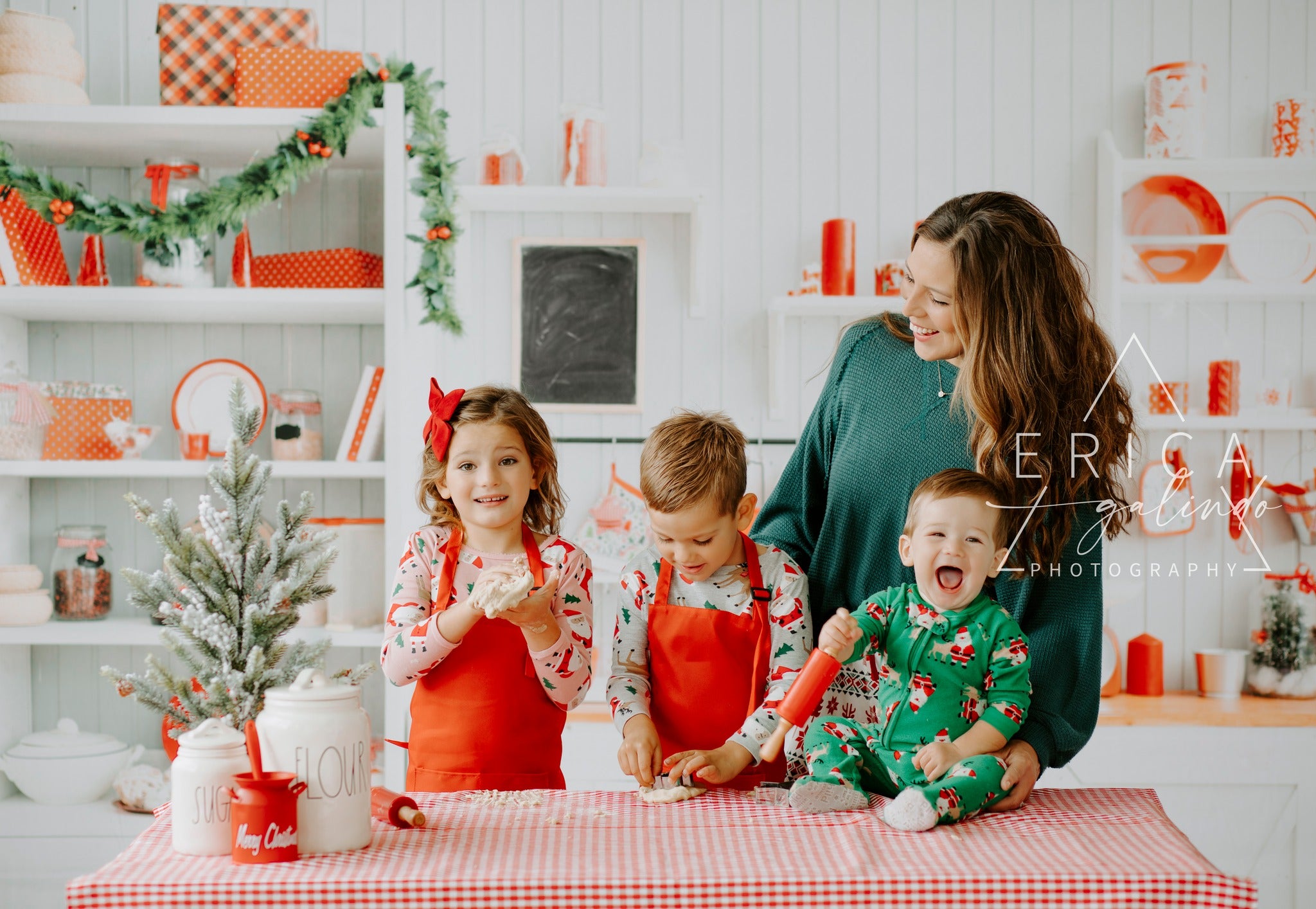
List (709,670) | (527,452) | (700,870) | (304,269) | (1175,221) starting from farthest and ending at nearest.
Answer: (1175,221)
(304,269)
(527,452)
(709,670)
(700,870)

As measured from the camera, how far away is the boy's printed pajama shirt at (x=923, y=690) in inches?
47.1

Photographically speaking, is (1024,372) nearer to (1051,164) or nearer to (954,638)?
(954,638)

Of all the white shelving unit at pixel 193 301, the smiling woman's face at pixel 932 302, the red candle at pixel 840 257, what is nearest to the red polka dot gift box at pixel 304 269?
the white shelving unit at pixel 193 301

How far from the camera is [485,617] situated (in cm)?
153

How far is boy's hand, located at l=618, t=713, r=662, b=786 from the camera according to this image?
129 cm

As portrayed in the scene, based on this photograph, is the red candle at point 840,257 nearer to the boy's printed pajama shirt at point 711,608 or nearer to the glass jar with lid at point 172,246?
the boy's printed pajama shirt at point 711,608

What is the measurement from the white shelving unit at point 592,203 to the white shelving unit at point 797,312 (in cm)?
21

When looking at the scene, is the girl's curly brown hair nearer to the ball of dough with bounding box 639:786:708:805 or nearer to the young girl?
the young girl

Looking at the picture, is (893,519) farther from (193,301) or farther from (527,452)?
(193,301)

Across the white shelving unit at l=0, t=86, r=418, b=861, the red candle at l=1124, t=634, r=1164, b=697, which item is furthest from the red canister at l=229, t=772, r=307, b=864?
the red candle at l=1124, t=634, r=1164, b=697

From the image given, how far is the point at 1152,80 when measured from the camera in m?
2.74

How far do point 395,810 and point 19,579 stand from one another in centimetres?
197

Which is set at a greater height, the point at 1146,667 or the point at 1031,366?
the point at 1031,366

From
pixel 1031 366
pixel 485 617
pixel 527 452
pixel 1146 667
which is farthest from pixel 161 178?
pixel 1146 667
